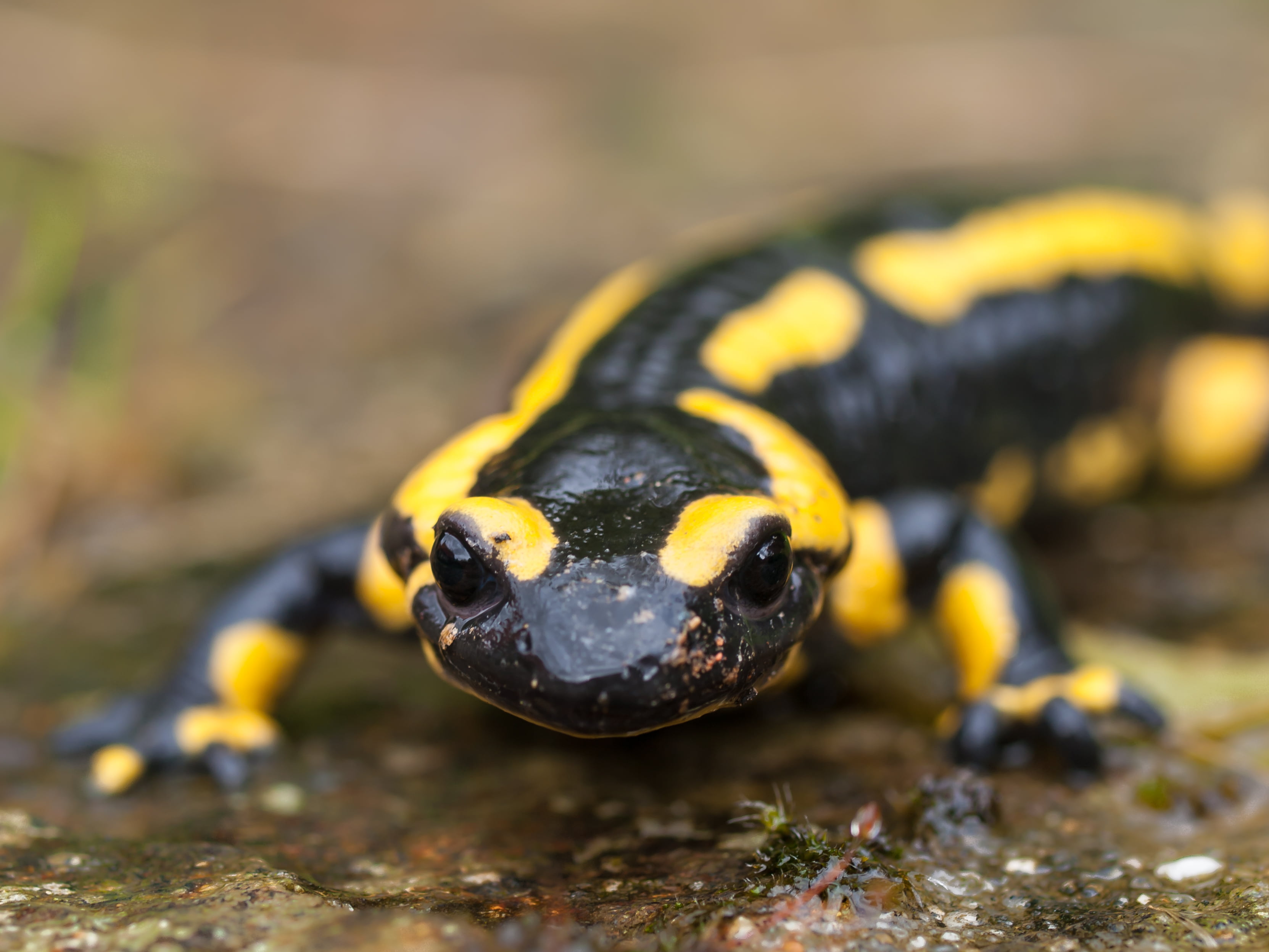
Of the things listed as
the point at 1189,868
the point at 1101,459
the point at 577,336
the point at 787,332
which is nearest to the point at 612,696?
the point at 1189,868

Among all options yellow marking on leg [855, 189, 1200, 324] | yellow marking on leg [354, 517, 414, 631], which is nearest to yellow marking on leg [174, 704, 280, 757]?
yellow marking on leg [354, 517, 414, 631]

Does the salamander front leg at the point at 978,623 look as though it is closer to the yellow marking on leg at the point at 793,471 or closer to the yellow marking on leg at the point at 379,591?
the yellow marking on leg at the point at 793,471

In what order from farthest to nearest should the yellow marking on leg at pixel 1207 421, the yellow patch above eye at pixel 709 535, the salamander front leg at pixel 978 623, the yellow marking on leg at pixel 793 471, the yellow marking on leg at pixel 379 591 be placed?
1. the yellow marking on leg at pixel 1207 421
2. the yellow marking on leg at pixel 379 591
3. the salamander front leg at pixel 978 623
4. the yellow marking on leg at pixel 793 471
5. the yellow patch above eye at pixel 709 535

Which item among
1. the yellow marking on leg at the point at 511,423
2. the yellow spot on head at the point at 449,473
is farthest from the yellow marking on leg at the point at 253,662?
the yellow spot on head at the point at 449,473

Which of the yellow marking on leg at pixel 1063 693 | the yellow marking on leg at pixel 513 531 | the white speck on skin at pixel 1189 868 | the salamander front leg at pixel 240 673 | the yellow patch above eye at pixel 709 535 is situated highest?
the yellow marking on leg at pixel 513 531

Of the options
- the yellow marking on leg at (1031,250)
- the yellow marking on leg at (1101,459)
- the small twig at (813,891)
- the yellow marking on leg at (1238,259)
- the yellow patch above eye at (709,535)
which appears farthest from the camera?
the yellow marking on leg at (1238,259)

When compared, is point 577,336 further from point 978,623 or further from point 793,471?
point 978,623

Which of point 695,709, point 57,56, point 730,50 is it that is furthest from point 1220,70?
point 695,709

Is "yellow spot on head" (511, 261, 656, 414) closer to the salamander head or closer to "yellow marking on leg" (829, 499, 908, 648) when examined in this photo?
the salamander head
